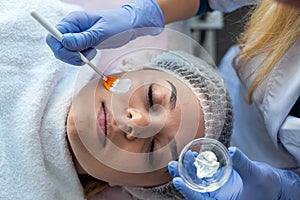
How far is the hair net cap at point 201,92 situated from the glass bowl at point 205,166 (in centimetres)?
9

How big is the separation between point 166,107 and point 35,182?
44 cm

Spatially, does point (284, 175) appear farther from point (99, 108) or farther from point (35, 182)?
point (35, 182)

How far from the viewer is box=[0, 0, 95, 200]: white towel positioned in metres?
1.26

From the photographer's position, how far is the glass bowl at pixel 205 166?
1.17m

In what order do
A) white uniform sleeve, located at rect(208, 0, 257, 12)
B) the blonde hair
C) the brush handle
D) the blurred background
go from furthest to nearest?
the blurred background → white uniform sleeve, located at rect(208, 0, 257, 12) → the blonde hair → the brush handle

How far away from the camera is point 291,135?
1314 mm

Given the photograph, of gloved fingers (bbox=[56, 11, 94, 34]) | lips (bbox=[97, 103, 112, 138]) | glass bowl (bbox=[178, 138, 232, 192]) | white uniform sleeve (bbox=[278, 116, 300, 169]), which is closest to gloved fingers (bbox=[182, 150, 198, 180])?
glass bowl (bbox=[178, 138, 232, 192])

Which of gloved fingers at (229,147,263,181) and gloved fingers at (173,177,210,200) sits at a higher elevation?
gloved fingers at (229,147,263,181)

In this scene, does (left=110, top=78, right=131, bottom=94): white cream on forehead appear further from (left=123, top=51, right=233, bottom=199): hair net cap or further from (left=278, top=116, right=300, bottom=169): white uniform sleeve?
(left=278, top=116, right=300, bottom=169): white uniform sleeve

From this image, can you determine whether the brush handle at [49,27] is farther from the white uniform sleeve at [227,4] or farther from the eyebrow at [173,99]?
the white uniform sleeve at [227,4]

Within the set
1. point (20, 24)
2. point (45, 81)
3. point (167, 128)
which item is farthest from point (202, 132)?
point (20, 24)

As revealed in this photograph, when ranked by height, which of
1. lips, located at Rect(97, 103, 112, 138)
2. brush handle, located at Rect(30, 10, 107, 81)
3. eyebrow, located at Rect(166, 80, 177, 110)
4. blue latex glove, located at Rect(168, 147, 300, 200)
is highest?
brush handle, located at Rect(30, 10, 107, 81)

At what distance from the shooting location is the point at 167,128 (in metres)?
1.22

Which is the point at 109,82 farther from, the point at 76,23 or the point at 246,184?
the point at 246,184
